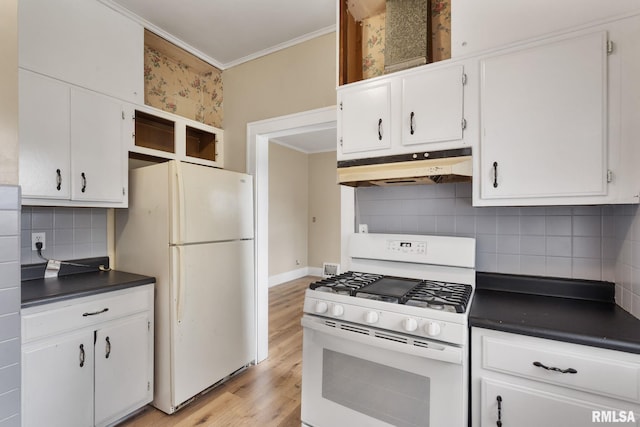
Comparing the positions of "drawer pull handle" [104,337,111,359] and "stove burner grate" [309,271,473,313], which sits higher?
"stove burner grate" [309,271,473,313]

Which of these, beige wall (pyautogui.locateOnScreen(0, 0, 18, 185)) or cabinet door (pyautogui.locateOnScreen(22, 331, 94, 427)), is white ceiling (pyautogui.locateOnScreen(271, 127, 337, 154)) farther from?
cabinet door (pyautogui.locateOnScreen(22, 331, 94, 427))

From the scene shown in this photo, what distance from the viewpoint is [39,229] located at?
1.94 metres

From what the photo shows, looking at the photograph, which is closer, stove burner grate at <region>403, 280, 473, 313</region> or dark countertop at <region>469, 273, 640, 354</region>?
dark countertop at <region>469, 273, 640, 354</region>

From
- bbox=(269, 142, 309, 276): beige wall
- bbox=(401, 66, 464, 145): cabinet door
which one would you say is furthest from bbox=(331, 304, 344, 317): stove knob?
bbox=(269, 142, 309, 276): beige wall

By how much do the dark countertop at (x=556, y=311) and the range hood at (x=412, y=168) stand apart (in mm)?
628

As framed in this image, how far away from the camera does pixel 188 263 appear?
1.99 metres

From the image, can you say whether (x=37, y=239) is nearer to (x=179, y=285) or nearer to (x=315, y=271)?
(x=179, y=285)

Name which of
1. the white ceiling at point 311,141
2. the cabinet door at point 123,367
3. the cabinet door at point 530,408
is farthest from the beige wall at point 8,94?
the white ceiling at point 311,141

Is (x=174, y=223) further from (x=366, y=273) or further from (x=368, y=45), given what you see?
(x=368, y=45)

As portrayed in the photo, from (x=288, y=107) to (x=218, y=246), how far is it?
1246 millimetres

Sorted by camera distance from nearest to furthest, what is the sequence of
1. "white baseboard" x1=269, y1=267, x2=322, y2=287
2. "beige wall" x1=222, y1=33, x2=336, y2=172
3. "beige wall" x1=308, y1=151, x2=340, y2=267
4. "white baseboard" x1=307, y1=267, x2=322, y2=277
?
1. "beige wall" x1=222, y1=33, x2=336, y2=172
2. "white baseboard" x1=269, y1=267, x2=322, y2=287
3. "beige wall" x1=308, y1=151, x2=340, y2=267
4. "white baseboard" x1=307, y1=267, x2=322, y2=277

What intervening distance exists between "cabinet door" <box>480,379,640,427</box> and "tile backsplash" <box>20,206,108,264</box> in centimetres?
257

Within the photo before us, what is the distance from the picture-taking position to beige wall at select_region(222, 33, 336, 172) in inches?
90.3

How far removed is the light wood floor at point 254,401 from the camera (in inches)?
74.1
